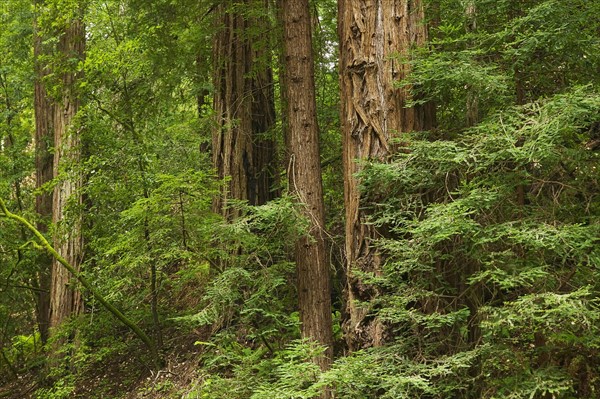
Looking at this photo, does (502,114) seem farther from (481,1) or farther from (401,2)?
(401,2)

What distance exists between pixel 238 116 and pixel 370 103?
2888 millimetres

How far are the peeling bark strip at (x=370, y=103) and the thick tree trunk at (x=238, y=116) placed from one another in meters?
2.45

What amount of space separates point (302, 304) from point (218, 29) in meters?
3.44

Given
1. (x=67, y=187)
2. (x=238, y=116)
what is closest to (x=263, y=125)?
(x=238, y=116)

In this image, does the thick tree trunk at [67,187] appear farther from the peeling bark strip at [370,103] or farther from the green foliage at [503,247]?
the green foliage at [503,247]

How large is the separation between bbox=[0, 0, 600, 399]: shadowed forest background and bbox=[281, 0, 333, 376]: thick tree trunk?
2 cm

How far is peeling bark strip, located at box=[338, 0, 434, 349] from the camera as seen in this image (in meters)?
6.25

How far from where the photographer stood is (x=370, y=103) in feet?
20.9

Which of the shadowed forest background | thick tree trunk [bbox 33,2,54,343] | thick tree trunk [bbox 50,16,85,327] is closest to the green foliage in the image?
the shadowed forest background

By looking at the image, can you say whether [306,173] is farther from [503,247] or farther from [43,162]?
[43,162]

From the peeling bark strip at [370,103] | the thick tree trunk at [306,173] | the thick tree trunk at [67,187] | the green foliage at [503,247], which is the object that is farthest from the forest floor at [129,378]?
the green foliage at [503,247]

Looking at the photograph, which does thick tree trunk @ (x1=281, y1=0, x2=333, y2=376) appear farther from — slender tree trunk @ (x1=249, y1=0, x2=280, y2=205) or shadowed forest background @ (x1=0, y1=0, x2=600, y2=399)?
slender tree trunk @ (x1=249, y1=0, x2=280, y2=205)

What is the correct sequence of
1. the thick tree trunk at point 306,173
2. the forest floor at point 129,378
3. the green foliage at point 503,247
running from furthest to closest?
the forest floor at point 129,378, the thick tree trunk at point 306,173, the green foliage at point 503,247

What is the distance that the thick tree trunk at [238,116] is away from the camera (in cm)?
880
